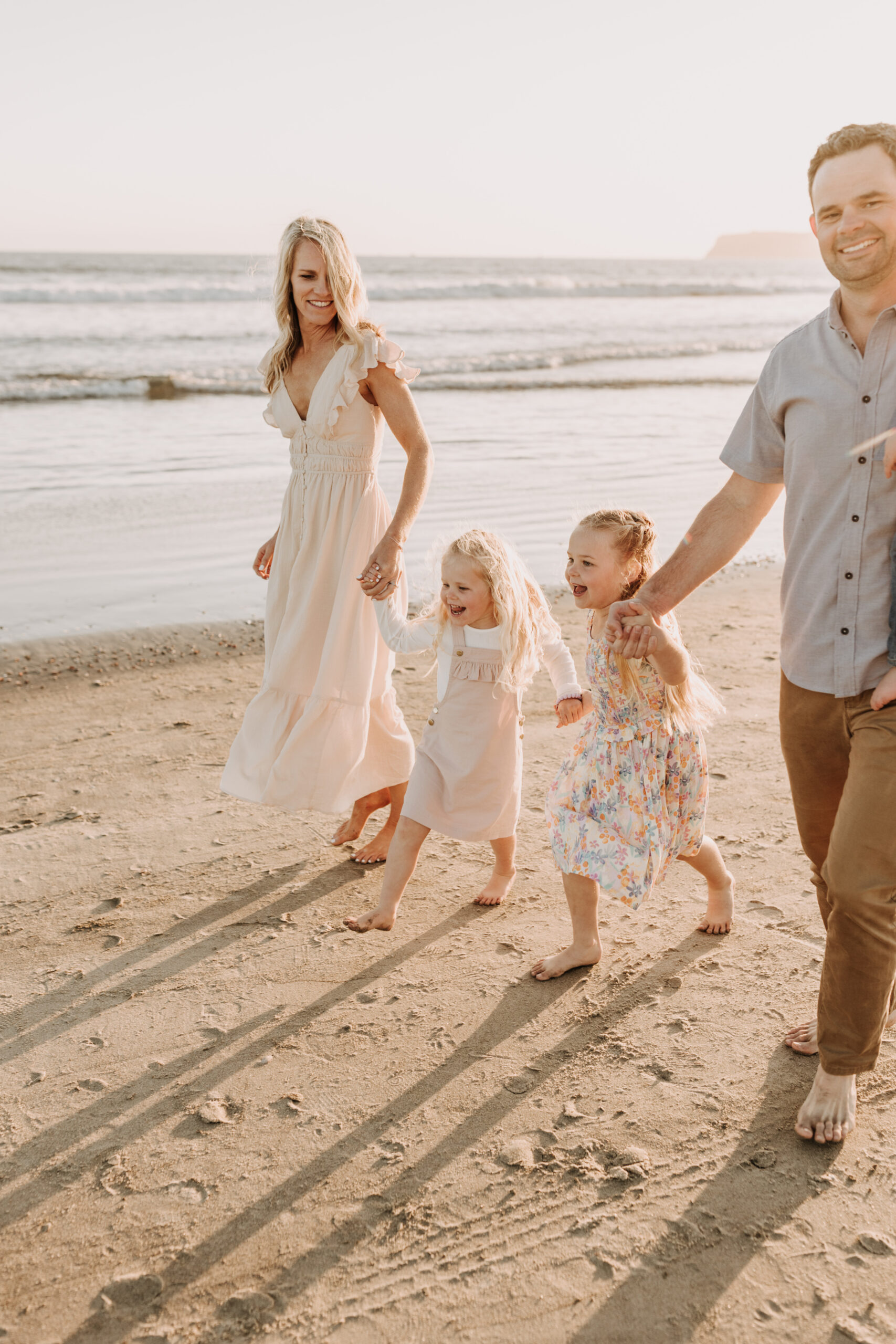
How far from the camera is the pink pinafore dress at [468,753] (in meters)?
3.48

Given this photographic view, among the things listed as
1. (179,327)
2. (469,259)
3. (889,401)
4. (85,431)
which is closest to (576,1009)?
(889,401)

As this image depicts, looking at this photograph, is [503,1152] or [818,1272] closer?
[818,1272]

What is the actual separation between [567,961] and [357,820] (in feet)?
3.85

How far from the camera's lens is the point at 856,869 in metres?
2.36

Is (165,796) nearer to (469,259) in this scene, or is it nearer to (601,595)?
(601,595)

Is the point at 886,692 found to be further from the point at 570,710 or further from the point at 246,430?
the point at 246,430

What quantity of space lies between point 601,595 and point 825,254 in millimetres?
1101

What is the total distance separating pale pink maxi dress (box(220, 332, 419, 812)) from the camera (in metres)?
3.80

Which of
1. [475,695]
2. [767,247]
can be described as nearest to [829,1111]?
[475,695]

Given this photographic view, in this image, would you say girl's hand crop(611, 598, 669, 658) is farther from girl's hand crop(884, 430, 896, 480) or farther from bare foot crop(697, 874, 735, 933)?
bare foot crop(697, 874, 735, 933)

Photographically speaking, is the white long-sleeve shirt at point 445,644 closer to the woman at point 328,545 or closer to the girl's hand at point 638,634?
the woman at point 328,545

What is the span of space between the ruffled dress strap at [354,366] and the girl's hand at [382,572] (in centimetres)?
49

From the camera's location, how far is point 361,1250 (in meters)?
2.25

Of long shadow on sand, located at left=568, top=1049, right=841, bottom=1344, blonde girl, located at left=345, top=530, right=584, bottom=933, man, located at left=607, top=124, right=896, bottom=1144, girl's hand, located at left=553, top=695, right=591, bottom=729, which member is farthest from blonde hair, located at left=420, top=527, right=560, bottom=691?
long shadow on sand, located at left=568, top=1049, right=841, bottom=1344
